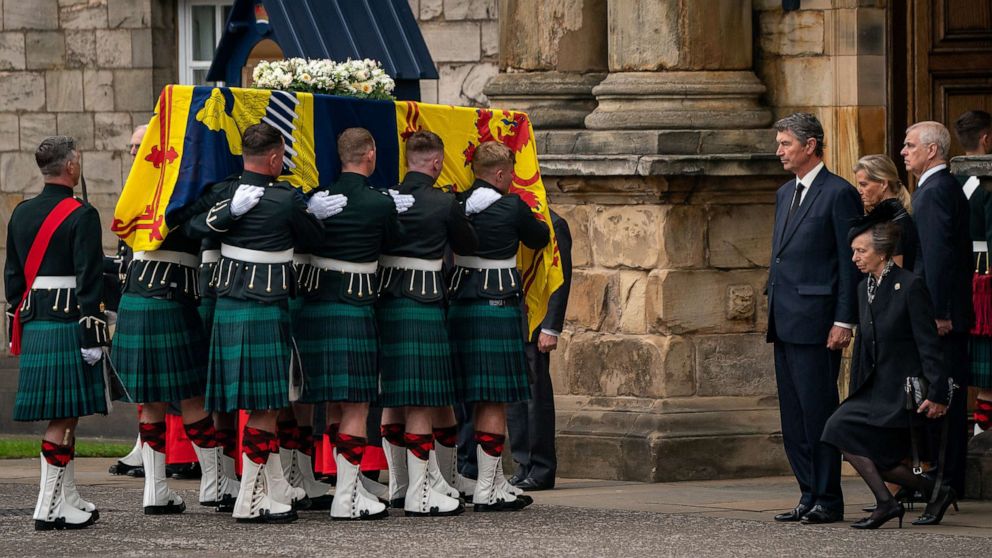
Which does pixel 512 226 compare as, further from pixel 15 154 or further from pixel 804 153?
pixel 15 154

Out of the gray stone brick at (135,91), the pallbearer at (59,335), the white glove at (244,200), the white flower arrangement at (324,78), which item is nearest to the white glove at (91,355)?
the pallbearer at (59,335)

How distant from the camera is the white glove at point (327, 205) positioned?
32.9 ft

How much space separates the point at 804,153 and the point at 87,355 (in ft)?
11.0

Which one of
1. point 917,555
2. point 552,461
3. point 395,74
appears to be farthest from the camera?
point 395,74

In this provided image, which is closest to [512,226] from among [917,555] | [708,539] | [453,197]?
[453,197]

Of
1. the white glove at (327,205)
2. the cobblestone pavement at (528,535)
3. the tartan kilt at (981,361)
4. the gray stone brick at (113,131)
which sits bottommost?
the cobblestone pavement at (528,535)

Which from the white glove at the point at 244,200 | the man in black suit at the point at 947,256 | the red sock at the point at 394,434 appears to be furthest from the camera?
the red sock at the point at 394,434

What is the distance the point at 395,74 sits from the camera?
13.2m

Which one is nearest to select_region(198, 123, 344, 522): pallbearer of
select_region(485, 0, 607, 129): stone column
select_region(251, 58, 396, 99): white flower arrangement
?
select_region(251, 58, 396, 99): white flower arrangement

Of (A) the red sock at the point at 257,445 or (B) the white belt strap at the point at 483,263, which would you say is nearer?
(A) the red sock at the point at 257,445

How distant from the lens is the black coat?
9.59 meters

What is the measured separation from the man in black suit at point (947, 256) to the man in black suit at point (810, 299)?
0.53 m

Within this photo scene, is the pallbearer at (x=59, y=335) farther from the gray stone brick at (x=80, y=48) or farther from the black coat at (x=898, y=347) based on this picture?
the gray stone brick at (x=80, y=48)

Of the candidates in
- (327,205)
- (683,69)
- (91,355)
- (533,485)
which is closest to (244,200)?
(327,205)
